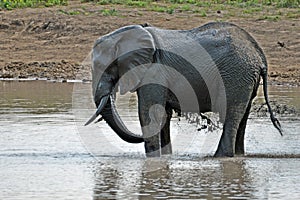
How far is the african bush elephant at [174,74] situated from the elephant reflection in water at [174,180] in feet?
1.35

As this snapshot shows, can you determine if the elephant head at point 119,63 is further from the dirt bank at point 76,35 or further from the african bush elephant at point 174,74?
the dirt bank at point 76,35

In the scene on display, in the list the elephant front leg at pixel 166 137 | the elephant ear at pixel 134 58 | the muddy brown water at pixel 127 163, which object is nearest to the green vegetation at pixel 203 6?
the muddy brown water at pixel 127 163

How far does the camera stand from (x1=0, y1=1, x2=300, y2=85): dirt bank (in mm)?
21219

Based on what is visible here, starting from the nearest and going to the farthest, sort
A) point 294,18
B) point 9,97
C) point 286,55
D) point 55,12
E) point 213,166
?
point 213,166, point 9,97, point 286,55, point 294,18, point 55,12

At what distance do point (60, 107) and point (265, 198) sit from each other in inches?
305

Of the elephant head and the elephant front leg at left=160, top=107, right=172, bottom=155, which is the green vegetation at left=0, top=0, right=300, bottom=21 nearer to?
the elephant front leg at left=160, top=107, right=172, bottom=155

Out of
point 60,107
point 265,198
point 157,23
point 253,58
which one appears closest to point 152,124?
point 253,58

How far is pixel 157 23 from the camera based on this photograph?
24953 millimetres

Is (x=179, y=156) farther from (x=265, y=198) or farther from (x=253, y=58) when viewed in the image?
(x=265, y=198)

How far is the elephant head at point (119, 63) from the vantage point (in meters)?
9.77

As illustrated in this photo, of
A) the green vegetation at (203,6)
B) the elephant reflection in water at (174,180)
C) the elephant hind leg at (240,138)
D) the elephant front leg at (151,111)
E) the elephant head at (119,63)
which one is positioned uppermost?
the green vegetation at (203,6)

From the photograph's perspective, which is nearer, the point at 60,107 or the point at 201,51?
the point at 201,51

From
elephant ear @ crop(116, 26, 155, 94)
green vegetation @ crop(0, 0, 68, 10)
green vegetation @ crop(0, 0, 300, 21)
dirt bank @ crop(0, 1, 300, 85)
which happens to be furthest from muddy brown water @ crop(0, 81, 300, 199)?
green vegetation @ crop(0, 0, 68, 10)

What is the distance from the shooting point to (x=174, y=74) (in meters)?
9.88
